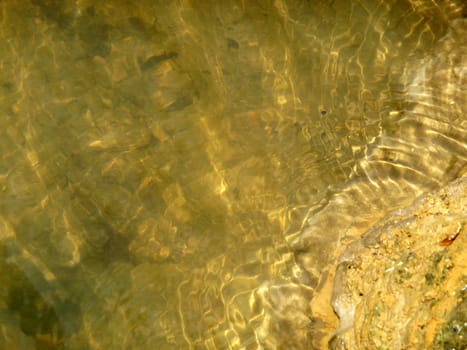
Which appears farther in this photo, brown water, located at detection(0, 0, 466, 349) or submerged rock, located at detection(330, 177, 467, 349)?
brown water, located at detection(0, 0, 466, 349)

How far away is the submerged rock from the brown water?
252 millimetres

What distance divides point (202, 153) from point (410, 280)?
1763mm

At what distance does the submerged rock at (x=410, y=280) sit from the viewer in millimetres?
2129

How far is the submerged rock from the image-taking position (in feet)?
6.98

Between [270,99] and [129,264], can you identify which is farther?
[270,99]

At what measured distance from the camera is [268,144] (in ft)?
11.9

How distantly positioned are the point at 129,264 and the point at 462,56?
2.94 m

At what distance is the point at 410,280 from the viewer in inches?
95.9

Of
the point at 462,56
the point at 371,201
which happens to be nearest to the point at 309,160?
the point at 371,201

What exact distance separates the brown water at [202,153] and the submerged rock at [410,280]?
9.9 inches

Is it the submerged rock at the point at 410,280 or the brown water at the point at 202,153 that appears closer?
the submerged rock at the point at 410,280

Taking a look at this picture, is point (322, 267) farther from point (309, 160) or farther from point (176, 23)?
point (176, 23)

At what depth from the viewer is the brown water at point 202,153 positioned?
3.21 meters

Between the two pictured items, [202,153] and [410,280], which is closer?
[410,280]
